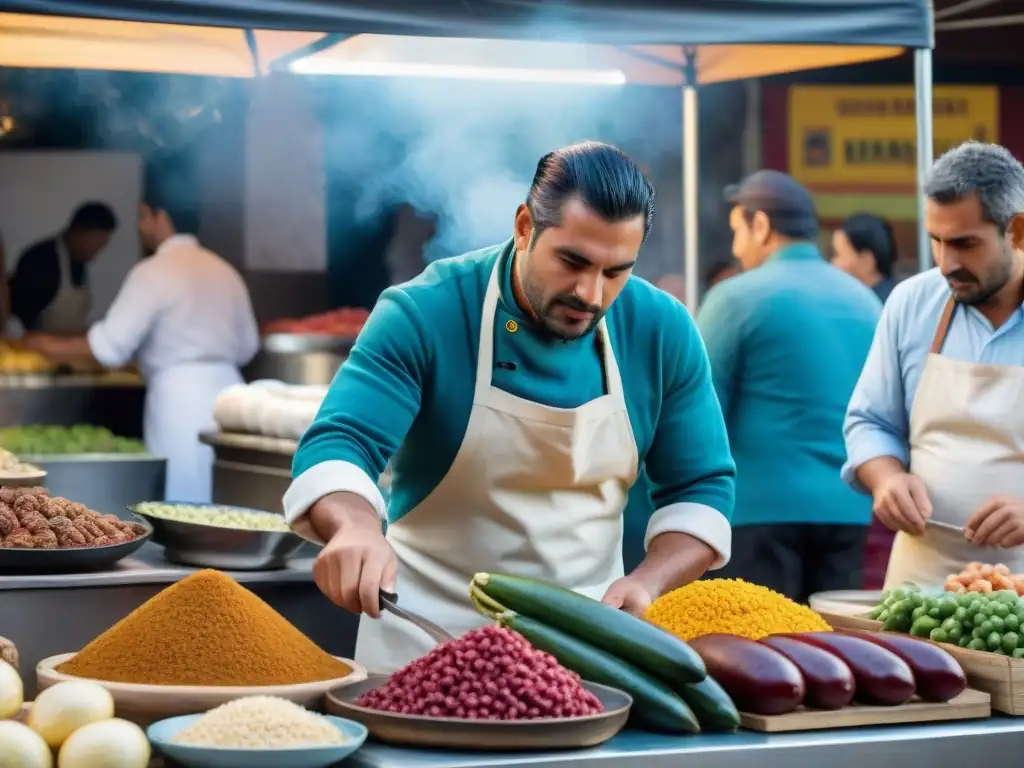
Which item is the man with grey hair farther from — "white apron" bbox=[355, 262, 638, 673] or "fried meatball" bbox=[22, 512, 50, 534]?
"fried meatball" bbox=[22, 512, 50, 534]

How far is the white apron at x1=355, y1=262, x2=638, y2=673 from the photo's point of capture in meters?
2.54

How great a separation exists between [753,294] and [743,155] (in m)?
3.78

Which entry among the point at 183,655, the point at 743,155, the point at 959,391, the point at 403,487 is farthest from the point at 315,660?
the point at 743,155

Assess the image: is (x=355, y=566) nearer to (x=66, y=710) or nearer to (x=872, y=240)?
(x=66, y=710)

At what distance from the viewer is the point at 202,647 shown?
6.23ft

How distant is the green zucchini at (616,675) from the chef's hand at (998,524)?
1.47 meters

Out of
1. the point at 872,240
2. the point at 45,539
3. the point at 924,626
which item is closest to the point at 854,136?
the point at 872,240

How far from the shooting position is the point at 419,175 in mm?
7777

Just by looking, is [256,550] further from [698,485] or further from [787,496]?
[787,496]

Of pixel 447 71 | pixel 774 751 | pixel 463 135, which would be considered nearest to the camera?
pixel 774 751

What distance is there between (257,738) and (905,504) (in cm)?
204

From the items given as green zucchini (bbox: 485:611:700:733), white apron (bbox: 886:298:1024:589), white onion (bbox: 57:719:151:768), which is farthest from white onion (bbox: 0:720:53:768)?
white apron (bbox: 886:298:1024:589)

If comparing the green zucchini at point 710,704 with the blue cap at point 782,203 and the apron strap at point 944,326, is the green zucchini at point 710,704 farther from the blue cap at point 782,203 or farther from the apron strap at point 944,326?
the blue cap at point 782,203

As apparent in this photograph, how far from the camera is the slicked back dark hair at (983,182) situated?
3.23 metres
